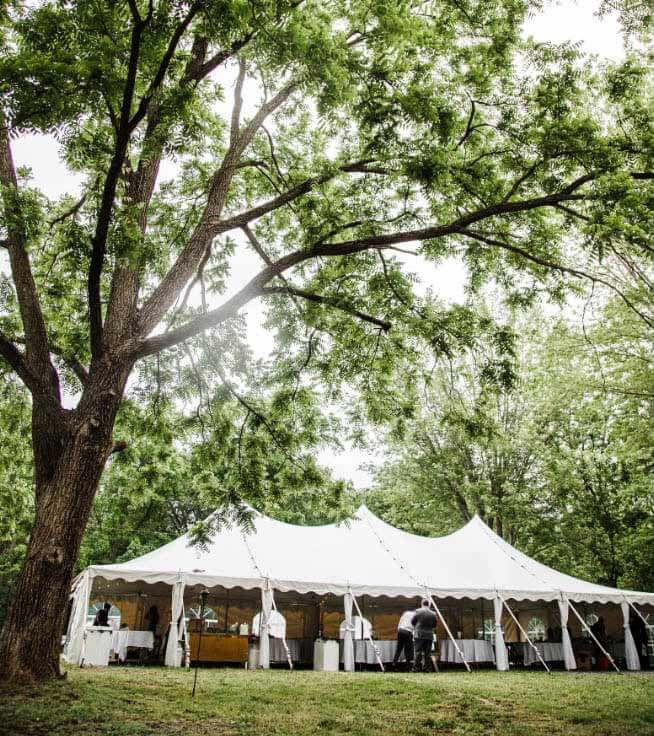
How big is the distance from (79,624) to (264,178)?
29.2 ft

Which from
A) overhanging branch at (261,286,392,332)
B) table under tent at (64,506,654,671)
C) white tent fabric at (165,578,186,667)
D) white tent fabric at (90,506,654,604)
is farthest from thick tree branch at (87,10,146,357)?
white tent fabric at (165,578,186,667)

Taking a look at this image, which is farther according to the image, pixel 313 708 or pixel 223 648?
pixel 223 648

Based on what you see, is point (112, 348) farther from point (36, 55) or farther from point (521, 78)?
point (521, 78)

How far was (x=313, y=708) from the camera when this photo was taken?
235 inches

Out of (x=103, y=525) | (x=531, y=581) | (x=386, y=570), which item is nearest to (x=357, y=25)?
(x=386, y=570)

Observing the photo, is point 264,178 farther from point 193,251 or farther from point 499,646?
point 499,646

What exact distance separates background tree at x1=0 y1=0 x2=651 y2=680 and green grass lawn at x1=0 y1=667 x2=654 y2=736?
77cm

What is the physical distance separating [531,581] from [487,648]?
1.95 m

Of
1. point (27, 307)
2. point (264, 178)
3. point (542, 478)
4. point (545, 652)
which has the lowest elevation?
point (545, 652)

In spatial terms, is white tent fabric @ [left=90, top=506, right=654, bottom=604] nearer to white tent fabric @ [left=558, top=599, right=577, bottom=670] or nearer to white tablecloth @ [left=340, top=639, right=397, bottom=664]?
white tent fabric @ [left=558, top=599, right=577, bottom=670]

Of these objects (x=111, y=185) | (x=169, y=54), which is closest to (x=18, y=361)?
(x=111, y=185)

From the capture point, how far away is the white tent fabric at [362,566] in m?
11.8

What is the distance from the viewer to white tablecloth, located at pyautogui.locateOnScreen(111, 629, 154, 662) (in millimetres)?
12602

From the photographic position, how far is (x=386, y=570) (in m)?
13.2
